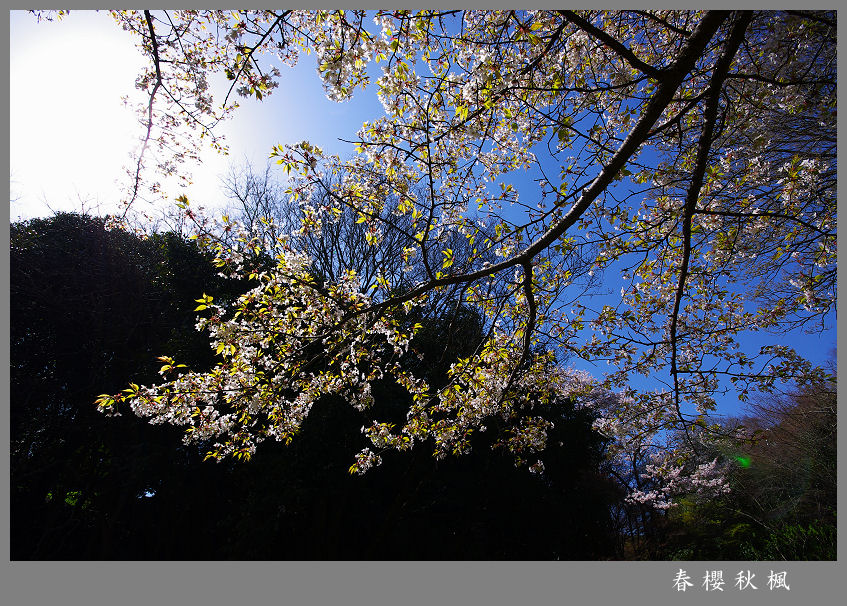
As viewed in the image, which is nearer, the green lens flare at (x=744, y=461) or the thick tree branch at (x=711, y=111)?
the thick tree branch at (x=711, y=111)

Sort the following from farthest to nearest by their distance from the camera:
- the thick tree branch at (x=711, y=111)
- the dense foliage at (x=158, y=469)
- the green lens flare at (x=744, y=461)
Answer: the green lens flare at (x=744, y=461), the dense foliage at (x=158, y=469), the thick tree branch at (x=711, y=111)

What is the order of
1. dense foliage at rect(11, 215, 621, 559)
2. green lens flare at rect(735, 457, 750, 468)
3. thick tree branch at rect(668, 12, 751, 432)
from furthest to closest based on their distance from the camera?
green lens flare at rect(735, 457, 750, 468), dense foliage at rect(11, 215, 621, 559), thick tree branch at rect(668, 12, 751, 432)

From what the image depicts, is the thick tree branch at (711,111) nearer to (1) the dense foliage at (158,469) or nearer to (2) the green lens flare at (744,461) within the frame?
(1) the dense foliage at (158,469)

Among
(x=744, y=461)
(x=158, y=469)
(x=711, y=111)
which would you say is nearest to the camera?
(x=711, y=111)

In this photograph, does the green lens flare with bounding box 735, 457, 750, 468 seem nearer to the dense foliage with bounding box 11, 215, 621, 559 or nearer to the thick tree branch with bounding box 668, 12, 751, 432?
the dense foliage with bounding box 11, 215, 621, 559

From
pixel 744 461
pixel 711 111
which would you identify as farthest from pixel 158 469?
pixel 744 461

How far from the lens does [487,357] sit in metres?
3.77

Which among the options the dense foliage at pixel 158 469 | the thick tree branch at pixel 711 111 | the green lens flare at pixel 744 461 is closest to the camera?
the thick tree branch at pixel 711 111

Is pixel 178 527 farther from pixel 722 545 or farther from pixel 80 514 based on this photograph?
pixel 722 545

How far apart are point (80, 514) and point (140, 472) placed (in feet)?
4.54

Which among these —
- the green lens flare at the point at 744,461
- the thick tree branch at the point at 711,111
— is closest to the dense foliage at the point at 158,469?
the thick tree branch at the point at 711,111

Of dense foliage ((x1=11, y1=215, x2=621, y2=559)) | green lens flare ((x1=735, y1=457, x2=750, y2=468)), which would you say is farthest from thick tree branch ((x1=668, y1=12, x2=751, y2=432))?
green lens flare ((x1=735, y1=457, x2=750, y2=468))

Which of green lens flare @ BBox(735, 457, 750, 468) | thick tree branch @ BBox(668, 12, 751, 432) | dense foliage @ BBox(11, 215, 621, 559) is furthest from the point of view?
green lens flare @ BBox(735, 457, 750, 468)

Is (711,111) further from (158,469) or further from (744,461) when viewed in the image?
(744,461)
